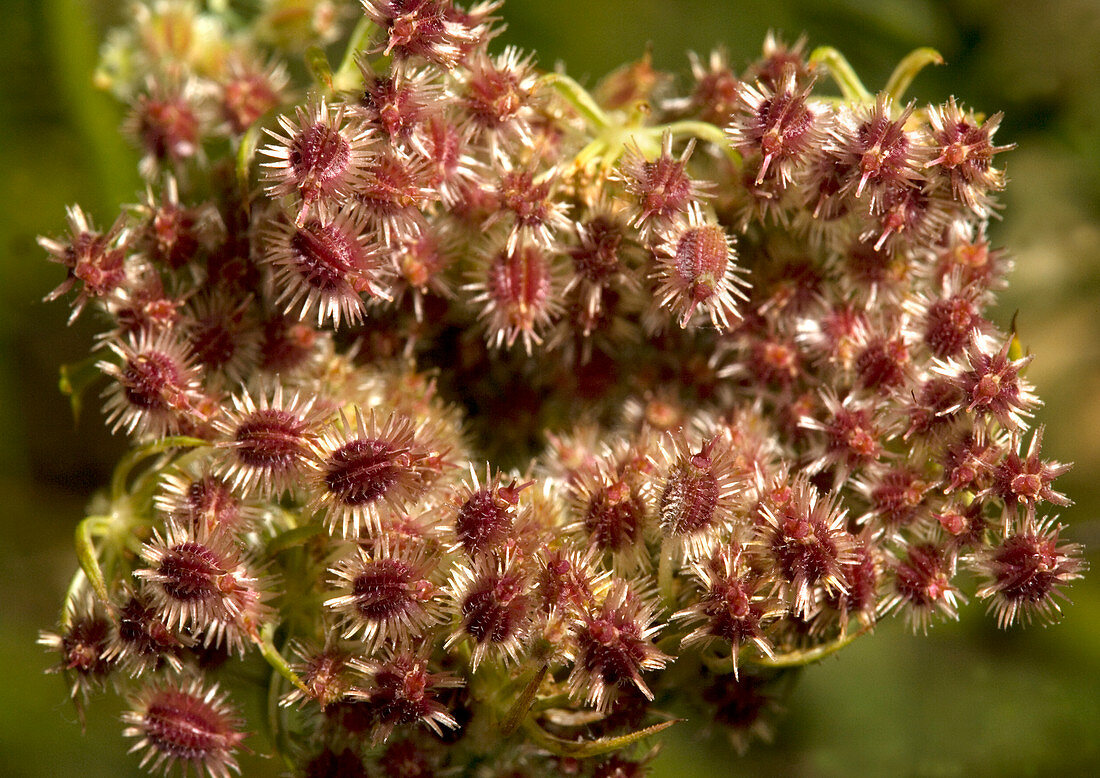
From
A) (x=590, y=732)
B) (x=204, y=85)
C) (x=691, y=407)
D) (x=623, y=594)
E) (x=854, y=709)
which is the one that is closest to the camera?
(x=623, y=594)

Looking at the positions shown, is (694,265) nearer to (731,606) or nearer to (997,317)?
(731,606)

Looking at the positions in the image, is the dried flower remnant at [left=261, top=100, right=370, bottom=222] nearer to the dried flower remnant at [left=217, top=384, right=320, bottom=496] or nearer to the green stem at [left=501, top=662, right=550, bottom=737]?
the dried flower remnant at [left=217, top=384, right=320, bottom=496]

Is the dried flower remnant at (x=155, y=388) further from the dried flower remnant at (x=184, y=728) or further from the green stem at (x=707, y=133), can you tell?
the green stem at (x=707, y=133)

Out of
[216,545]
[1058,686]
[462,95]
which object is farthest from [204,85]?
[1058,686]

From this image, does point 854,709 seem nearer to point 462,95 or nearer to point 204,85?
point 462,95

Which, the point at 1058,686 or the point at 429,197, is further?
the point at 1058,686

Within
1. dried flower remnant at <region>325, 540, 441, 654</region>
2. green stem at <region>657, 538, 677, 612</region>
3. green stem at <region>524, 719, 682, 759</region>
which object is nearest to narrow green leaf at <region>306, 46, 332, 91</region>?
dried flower remnant at <region>325, 540, 441, 654</region>
